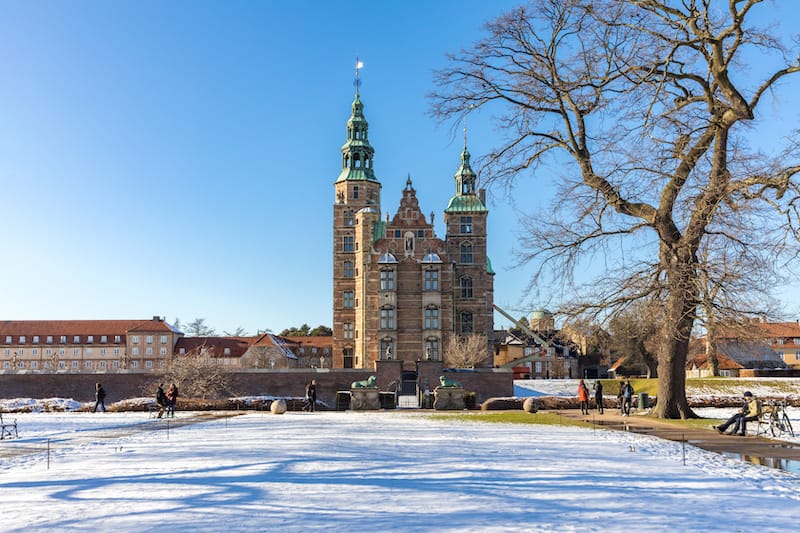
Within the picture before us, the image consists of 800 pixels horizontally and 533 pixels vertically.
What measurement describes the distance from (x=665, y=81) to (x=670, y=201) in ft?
11.7

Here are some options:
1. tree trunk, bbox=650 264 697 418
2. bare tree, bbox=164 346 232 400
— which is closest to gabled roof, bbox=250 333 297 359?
bare tree, bbox=164 346 232 400

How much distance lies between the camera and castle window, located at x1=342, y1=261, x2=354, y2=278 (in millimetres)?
65438

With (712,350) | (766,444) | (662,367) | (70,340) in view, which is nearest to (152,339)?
(70,340)

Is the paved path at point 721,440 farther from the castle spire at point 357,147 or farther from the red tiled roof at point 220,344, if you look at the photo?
the red tiled roof at point 220,344

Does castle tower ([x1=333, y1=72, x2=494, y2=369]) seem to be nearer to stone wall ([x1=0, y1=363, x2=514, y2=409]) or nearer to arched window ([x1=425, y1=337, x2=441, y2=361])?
arched window ([x1=425, y1=337, x2=441, y2=361])

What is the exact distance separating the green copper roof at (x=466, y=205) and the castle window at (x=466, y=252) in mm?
2926

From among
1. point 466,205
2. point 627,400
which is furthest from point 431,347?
point 627,400

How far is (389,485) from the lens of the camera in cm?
1057

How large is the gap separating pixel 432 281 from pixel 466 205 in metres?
8.19

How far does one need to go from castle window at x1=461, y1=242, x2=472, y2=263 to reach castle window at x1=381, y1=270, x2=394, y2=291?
6988 millimetres

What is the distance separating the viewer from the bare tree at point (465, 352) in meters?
58.6

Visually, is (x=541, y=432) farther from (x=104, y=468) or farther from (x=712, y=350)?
(x=712, y=350)

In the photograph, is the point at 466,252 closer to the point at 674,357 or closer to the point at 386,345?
the point at 386,345

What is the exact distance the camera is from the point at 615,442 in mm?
16828
